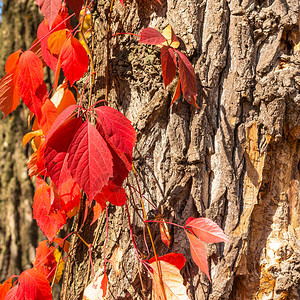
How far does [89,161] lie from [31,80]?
12.5 inches

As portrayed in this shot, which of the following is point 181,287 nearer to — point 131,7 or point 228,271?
point 228,271

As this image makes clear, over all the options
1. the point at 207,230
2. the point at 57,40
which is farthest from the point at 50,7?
the point at 207,230

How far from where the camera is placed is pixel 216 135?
0.87 metres

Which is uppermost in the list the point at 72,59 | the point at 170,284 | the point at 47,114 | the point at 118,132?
the point at 72,59

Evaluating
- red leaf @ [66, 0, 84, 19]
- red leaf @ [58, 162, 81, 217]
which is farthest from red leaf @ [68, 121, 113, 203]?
red leaf @ [66, 0, 84, 19]

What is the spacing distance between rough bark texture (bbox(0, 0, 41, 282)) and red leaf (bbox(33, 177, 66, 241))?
837mm

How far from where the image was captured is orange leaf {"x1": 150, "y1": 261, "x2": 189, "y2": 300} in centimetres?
68

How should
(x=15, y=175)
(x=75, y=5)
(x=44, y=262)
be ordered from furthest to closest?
(x=15, y=175)
(x=44, y=262)
(x=75, y=5)

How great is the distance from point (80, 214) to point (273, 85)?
2.31ft

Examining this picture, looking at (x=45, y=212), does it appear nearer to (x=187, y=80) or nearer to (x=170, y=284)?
(x=170, y=284)

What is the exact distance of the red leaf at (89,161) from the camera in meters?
0.55

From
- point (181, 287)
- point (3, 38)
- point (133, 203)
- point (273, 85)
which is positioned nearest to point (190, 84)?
point (273, 85)

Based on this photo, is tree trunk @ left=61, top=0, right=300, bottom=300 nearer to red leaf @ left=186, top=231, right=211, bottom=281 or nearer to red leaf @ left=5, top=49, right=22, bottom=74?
red leaf @ left=186, top=231, right=211, bottom=281

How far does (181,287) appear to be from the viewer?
0.68 metres
